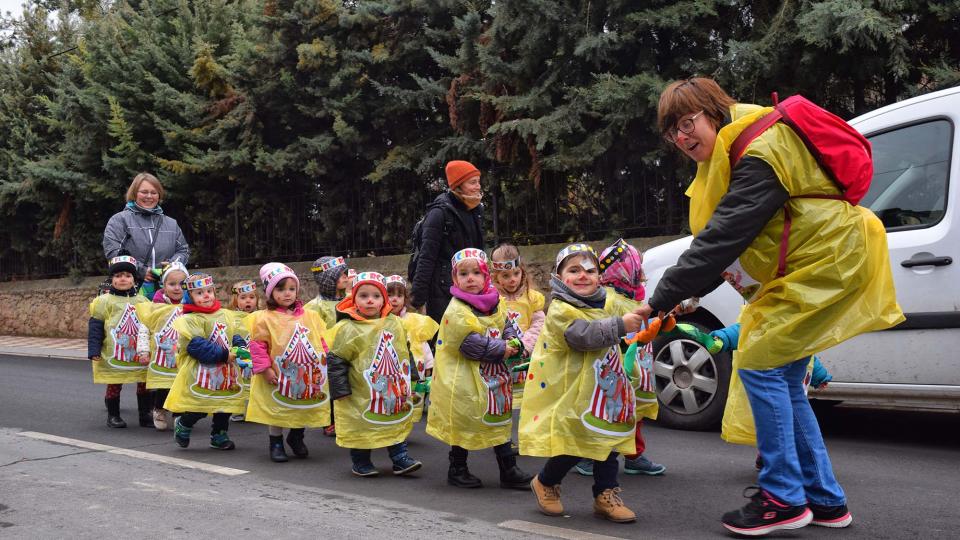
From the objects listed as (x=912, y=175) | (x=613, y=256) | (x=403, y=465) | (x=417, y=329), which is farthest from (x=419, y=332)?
(x=912, y=175)

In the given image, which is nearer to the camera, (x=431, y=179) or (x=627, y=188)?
(x=627, y=188)

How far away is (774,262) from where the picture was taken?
3697 millimetres

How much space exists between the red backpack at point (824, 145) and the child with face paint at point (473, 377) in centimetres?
168

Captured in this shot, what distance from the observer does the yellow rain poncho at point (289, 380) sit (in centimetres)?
580

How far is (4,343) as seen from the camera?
16.9 m

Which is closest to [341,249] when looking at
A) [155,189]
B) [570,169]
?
[570,169]

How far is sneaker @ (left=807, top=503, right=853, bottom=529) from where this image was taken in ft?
12.8

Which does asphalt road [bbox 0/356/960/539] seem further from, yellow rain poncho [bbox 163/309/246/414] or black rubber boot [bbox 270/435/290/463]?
yellow rain poncho [bbox 163/309/246/414]

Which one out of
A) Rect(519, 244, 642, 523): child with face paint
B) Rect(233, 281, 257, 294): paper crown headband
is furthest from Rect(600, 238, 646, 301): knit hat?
Rect(233, 281, 257, 294): paper crown headband

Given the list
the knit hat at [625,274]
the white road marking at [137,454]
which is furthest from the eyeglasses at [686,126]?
the white road marking at [137,454]

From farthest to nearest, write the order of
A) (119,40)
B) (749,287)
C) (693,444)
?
(119,40)
(693,444)
(749,287)

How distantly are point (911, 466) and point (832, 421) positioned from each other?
147cm

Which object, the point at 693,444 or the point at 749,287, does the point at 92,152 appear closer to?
the point at 693,444

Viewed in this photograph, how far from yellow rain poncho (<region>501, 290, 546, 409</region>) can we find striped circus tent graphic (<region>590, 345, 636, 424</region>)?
5.62 feet
